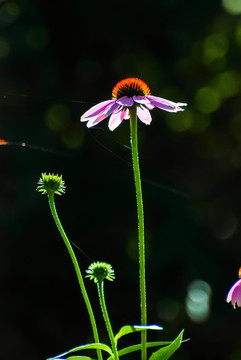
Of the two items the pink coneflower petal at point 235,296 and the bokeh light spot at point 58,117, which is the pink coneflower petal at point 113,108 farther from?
the bokeh light spot at point 58,117

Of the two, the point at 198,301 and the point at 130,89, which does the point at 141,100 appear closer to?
the point at 130,89

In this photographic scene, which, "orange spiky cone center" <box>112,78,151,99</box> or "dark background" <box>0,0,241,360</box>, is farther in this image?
"dark background" <box>0,0,241,360</box>

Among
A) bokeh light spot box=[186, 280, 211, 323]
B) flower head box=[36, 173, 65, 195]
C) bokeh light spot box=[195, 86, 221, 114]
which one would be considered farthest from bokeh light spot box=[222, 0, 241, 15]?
flower head box=[36, 173, 65, 195]

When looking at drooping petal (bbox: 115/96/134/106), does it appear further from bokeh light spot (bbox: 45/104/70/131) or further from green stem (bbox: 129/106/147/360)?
bokeh light spot (bbox: 45/104/70/131)

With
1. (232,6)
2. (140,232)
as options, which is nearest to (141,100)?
(140,232)

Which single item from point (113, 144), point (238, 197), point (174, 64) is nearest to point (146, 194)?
point (113, 144)

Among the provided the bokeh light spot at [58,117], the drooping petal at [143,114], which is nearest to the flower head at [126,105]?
the drooping petal at [143,114]

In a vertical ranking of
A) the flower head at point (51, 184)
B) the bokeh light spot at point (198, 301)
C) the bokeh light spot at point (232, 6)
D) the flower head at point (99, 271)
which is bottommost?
the flower head at point (99, 271)

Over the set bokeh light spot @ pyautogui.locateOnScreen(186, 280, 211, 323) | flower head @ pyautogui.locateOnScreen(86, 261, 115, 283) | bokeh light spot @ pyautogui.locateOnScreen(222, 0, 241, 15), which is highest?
bokeh light spot @ pyautogui.locateOnScreen(222, 0, 241, 15)
